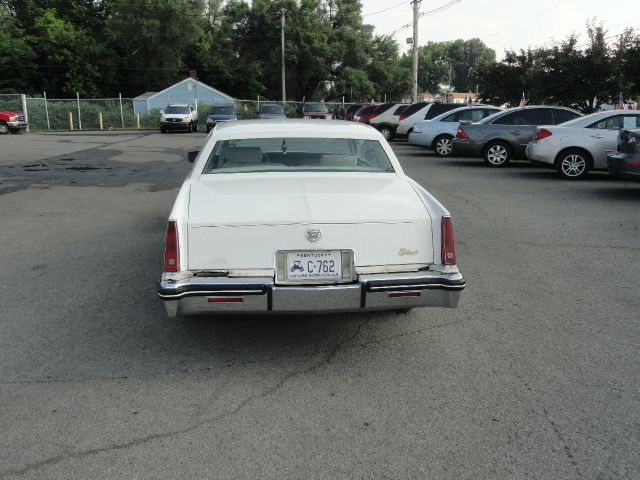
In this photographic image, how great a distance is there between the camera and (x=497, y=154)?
53.0ft

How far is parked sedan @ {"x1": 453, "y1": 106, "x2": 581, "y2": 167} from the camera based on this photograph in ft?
50.7

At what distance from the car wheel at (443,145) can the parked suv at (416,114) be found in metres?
3.42

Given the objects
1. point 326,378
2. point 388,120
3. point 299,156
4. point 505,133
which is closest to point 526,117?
point 505,133

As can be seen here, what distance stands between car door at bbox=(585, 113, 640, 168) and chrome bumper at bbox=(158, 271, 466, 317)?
34.7 ft

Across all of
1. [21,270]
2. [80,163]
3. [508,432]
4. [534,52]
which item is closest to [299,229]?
[508,432]

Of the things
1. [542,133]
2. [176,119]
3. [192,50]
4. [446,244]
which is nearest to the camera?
[446,244]

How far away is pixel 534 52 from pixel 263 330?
31.7 metres

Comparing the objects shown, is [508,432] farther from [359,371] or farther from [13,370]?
[13,370]

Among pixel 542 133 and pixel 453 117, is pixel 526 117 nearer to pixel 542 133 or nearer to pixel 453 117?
pixel 542 133

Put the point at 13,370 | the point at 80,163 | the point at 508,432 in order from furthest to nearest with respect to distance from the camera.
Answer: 1. the point at 80,163
2. the point at 13,370
3. the point at 508,432

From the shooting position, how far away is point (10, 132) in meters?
35.3

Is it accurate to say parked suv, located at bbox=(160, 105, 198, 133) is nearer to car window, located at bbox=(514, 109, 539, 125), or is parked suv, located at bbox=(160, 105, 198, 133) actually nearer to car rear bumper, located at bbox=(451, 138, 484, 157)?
car rear bumper, located at bbox=(451, 138, 484, 157)

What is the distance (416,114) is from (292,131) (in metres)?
19.2

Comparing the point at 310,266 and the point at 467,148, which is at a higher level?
the point at 467,148
